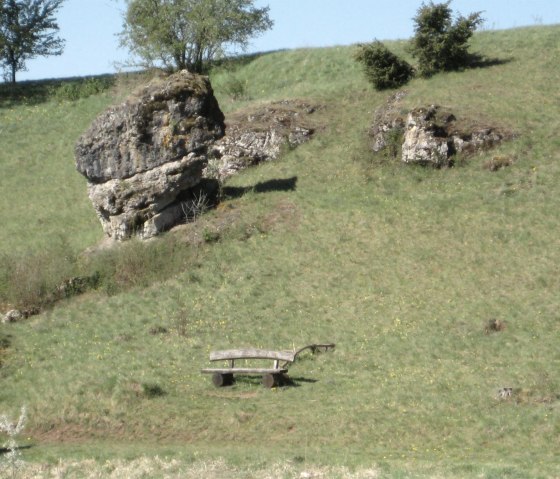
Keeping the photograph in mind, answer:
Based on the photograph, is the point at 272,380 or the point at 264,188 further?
the point at 264,188

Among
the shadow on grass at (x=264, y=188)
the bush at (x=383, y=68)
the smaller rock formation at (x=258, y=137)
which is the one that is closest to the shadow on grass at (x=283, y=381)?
the shadow on grass at (x=264, y=188)

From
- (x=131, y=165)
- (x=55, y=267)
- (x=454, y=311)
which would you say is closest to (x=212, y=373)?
(x=454, y=311)

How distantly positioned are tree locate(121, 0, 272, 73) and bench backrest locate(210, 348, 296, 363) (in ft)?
115

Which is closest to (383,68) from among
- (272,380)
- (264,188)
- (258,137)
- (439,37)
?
(439,37)

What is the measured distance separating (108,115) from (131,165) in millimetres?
2508

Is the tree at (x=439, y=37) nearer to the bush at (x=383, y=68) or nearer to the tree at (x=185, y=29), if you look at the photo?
the bush at (x=383, y=68)

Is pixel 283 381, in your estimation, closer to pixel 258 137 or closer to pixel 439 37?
pixel 258 137

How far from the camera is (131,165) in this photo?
38219 millimetres

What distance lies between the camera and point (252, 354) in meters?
25.7

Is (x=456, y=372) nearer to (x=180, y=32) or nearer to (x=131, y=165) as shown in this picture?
(x=131, y=165)

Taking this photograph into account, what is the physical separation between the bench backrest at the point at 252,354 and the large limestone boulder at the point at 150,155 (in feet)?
41.4

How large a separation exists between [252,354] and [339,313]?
5.47m

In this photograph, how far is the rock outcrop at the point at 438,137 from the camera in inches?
1567

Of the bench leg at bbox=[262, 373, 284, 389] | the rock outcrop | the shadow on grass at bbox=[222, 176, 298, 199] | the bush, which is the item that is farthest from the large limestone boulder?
the bench leg at bbox=[262, 373, 284, 389]
